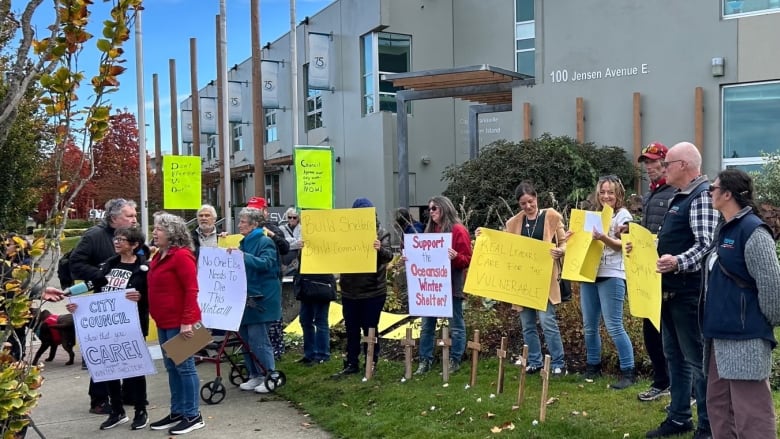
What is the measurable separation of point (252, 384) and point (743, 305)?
5001 mm

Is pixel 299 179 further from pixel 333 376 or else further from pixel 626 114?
pixel 626 114

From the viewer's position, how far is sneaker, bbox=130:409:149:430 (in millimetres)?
5988

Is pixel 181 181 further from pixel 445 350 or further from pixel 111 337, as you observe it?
pixel 445 350

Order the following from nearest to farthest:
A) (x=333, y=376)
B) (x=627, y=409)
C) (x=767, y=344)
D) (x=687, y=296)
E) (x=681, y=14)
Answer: (x=767, y=344)
(x=687, y=296)
(x=627, y=409)
(x=333, y=376)
(x=681, y=14)

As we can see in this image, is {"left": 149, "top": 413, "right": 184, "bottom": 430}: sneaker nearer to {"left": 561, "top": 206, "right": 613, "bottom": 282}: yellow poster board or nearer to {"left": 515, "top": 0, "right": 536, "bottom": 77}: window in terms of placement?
{"left": 561, "top": 206, "right": 613, "bottom": 282}: yellow poster board

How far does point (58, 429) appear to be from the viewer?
6.12 metres

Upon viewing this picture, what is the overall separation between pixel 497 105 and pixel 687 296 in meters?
16.4

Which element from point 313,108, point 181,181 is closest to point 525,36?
point 313,108

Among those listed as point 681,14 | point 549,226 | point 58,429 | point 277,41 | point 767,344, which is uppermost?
point 277,41

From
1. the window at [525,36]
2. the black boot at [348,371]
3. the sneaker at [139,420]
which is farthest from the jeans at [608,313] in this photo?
the window at [525,36]

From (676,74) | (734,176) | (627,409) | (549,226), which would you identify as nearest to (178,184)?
(549,226)

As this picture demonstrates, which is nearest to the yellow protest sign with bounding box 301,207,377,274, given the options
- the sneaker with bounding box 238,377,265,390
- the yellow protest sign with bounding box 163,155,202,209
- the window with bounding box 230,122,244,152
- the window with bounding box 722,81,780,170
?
the sneaker with bounding box 238,377,265,390

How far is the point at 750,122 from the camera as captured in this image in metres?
14.8

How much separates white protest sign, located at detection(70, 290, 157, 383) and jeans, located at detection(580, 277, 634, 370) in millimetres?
4020
